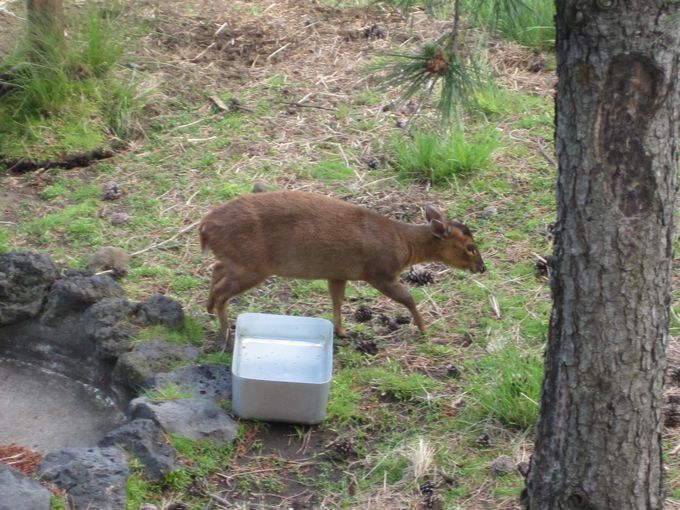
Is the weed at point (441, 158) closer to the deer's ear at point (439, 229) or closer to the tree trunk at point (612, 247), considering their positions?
the deer's ear at point (439, 229)

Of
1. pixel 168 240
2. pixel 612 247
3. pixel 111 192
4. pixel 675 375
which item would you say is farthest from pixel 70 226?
pixel 612 247

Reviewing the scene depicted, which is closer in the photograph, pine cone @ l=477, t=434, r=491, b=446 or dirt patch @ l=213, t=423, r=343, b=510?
dirt patch @ l=213, t=423, r=343, b=510

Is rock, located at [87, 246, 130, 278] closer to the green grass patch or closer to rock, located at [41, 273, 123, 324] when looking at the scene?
the green grass patch

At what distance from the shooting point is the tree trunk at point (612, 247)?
328cm

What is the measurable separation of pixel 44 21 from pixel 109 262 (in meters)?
2.53

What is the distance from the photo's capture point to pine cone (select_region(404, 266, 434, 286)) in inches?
263

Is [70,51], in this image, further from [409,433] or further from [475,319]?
[409,433]

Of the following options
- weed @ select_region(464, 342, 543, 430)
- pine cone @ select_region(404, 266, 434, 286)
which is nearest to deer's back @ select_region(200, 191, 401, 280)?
pine cone @ select_region(404, 266, 434, 286)

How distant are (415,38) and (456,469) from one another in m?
5.32

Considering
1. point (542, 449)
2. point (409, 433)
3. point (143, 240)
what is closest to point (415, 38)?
point (143, 240)

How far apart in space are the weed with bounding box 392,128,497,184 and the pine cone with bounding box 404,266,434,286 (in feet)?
3.49

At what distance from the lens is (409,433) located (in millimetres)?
5176

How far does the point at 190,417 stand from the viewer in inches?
196

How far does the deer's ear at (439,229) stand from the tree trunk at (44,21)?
3.45 metres
